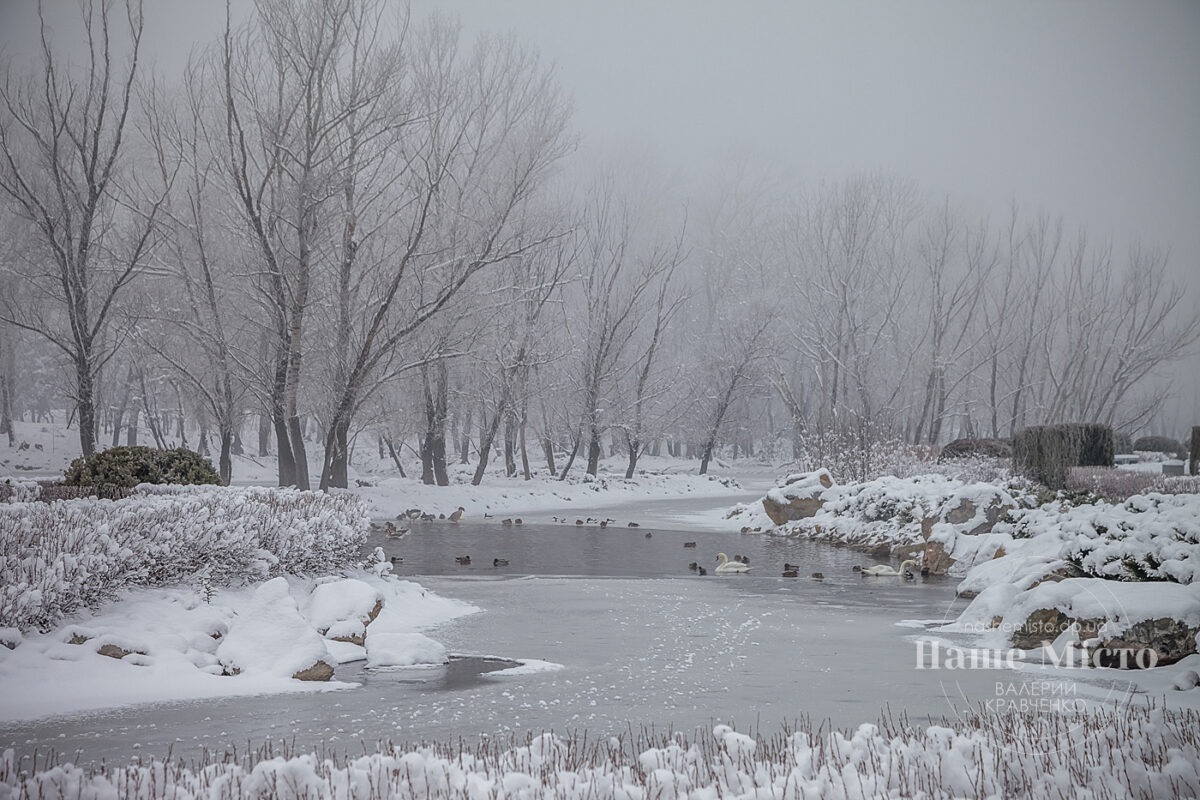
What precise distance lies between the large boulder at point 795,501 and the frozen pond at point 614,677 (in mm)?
7823

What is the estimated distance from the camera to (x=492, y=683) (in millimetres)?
5922

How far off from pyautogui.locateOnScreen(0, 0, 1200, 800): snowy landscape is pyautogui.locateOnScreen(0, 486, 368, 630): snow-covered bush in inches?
1.8

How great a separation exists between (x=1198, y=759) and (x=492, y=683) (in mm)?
3816

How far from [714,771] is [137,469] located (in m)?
10.7

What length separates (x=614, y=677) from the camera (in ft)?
19.9

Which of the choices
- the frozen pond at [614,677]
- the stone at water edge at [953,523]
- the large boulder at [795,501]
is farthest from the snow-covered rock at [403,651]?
the large boulder at [795,501]

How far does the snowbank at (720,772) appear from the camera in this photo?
3.56m

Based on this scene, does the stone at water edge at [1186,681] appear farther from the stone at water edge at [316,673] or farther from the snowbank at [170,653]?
the stone at water edge at [316,673]

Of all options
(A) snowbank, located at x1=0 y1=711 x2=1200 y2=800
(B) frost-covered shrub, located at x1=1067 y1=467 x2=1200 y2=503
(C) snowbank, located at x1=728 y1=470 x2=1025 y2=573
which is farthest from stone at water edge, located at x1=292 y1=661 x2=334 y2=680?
(B) frost-covered shrub, located at x1=1067 y1=467 x2=1200 y2=503

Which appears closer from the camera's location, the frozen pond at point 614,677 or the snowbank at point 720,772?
the snowbank at point 720,772

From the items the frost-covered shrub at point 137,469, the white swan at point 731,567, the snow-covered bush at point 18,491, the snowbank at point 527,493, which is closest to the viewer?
the snow-covered bush at point 18,491

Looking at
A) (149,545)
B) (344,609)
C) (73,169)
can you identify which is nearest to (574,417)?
(73,169)

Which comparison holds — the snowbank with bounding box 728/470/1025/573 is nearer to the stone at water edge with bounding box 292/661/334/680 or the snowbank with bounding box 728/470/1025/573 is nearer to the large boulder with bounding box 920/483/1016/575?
the large boulder with bounding box 920/483/1016/575

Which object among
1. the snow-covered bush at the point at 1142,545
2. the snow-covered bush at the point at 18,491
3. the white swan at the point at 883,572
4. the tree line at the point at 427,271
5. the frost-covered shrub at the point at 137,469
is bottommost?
the white swan at the point at 883,572
